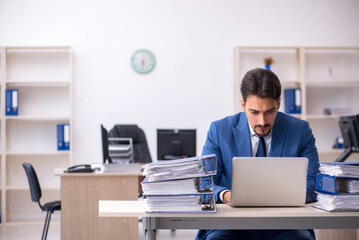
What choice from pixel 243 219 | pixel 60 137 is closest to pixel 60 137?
pixel 60 137

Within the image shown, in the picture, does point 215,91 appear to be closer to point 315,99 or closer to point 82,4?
point 315,99

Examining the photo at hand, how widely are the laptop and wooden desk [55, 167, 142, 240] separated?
2132mm

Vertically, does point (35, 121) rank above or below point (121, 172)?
above

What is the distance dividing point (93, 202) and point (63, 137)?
2.20 metres

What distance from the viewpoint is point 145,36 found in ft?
20.5

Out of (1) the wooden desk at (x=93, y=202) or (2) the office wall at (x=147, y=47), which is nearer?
(1) the wooden desk at (x=93, y=202)

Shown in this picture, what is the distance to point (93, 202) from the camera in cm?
385

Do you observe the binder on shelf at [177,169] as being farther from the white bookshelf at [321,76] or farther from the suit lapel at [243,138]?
the white bookshelf at [321,76]

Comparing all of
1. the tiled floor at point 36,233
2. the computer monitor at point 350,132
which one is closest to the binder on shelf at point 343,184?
the tiled floor at point 36,233

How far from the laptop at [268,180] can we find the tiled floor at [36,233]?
2.99 m

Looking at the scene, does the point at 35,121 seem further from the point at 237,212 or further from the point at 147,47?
the point at 237,212

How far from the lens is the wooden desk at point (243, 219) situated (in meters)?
1.72

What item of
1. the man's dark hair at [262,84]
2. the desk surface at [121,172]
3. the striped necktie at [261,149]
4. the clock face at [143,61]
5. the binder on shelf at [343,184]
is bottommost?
the desk surface at [121,172]

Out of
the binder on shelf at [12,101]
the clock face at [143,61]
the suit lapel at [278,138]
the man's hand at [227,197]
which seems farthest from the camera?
the clock face at [143,61]
